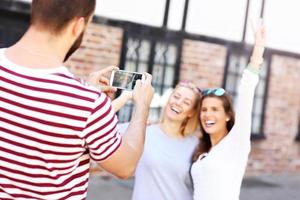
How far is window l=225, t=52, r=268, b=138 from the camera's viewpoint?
26.3ft

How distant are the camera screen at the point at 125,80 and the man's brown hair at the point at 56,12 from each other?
430 millimetres

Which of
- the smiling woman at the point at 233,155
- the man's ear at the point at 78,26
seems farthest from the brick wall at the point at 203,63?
the man's ear at the point at 78,26

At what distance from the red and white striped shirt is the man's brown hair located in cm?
12

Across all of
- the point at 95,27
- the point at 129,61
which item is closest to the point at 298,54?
the point at 129,61

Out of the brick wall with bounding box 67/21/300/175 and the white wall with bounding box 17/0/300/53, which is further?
the brick wall with bounding box 67/21/300/175

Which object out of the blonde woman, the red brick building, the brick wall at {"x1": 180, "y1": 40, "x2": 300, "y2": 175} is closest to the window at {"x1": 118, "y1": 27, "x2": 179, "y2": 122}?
the red brick building

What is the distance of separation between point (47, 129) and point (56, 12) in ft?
1.04

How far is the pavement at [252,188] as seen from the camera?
598cm

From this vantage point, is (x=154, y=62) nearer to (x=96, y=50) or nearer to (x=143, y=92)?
(x=96, y=50)

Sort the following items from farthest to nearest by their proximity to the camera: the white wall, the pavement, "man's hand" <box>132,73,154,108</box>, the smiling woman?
1. the white wall
2. the pavement
3. the smiling woman
4. "man's hand" <box>132,73,154,108</box>

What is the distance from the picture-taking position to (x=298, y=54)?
8594mm

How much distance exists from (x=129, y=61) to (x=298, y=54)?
11.1 feet

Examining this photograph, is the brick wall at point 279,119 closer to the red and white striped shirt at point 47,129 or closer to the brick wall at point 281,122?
the brick wall at point 281,122

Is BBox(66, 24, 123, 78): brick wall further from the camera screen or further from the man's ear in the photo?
the man's ear
